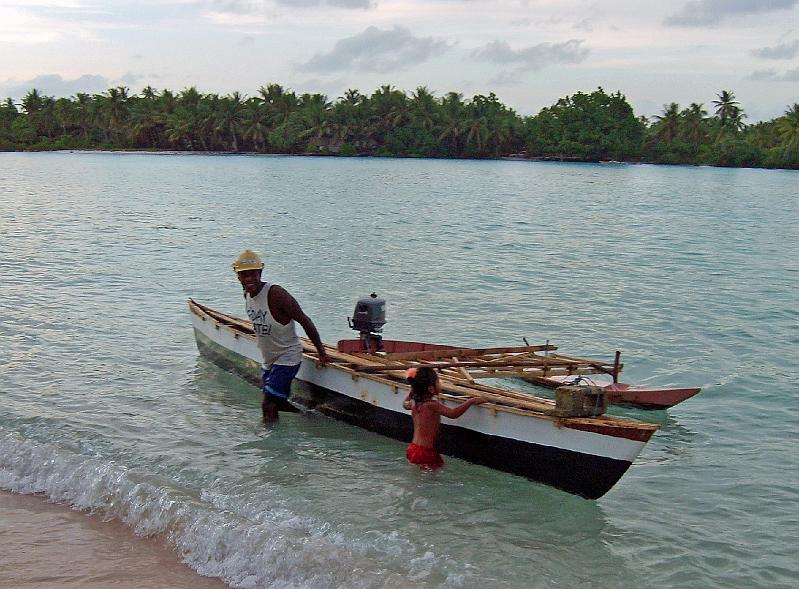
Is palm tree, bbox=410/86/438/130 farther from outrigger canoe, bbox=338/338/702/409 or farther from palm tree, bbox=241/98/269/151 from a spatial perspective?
outrigger canoe, bbox=338/338/702/409

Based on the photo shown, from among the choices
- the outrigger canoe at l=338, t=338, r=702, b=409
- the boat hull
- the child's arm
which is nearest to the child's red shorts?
the child's arm

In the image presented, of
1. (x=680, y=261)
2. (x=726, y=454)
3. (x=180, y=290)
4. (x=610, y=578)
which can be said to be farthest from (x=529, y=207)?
(x=610, y=578)

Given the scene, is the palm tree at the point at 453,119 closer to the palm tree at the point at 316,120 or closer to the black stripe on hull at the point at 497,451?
the palm tree at the point at 316,120

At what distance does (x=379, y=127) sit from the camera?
136m

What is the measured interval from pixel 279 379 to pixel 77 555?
9.88 ft

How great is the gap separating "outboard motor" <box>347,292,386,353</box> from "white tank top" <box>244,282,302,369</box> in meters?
1.28

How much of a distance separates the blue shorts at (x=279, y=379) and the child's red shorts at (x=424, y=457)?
1.65m

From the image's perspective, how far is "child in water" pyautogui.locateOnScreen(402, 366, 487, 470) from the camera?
799 cm

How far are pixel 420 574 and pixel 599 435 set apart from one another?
1829 millimetres

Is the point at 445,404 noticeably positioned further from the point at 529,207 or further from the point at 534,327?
the point at 529,207

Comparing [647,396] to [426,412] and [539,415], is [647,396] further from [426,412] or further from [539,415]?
[426,412]

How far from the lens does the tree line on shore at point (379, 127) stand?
131m

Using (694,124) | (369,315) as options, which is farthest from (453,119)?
(369,315)

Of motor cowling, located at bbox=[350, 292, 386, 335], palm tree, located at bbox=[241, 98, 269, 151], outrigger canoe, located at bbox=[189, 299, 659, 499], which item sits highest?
palm tree, located at bbox=[241, 98, 269, 151]
